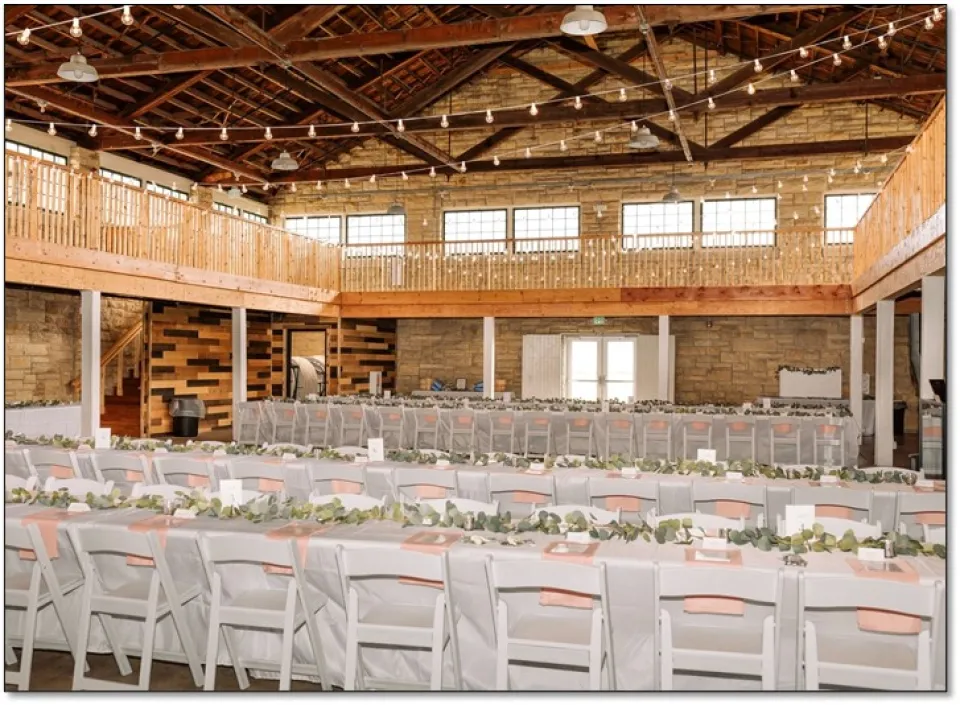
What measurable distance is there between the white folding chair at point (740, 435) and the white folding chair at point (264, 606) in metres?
8.51

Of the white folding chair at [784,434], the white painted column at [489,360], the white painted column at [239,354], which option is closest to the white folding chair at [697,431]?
the white folding chair at [784,434]

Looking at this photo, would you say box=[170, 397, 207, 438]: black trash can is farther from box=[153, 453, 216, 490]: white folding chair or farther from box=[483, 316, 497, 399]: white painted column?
box=[153, 453, 216, 490]: white folding chair

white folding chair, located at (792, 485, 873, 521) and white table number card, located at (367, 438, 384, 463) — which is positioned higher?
white table number card, located at (367, 438, 384, 463)

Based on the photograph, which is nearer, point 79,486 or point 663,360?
point 79,486

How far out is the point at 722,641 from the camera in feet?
11.4

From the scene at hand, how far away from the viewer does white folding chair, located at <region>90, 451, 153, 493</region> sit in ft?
22.8

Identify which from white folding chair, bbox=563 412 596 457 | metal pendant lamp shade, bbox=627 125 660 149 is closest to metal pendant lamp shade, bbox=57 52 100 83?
white folding chair, bbox=563 412 596 457

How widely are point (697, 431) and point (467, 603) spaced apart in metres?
8.32

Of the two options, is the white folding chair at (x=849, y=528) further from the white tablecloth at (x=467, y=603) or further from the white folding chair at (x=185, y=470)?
the white folding chair at (x=185, y=470)

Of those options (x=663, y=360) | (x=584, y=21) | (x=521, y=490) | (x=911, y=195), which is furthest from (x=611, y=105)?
(x=521, y=490)

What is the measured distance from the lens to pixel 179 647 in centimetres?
422

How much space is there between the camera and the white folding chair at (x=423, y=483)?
6340mm

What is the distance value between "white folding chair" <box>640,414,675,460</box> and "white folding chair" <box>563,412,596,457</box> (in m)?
0.77

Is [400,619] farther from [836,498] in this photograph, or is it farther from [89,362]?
[89,362]
